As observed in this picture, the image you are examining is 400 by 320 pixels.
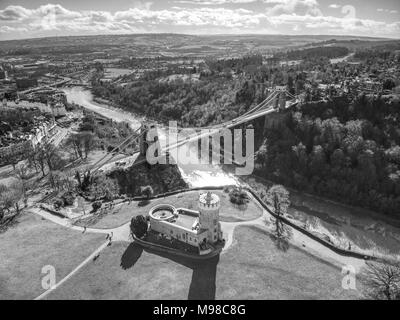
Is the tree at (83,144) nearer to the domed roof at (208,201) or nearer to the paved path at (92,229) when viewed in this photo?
the paved path at (92,229)

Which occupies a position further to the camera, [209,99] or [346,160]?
[209,99]

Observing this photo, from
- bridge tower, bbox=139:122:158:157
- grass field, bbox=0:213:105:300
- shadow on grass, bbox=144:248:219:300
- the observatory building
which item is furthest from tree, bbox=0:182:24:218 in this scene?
shadow on grass, bbox=144:248:219:300

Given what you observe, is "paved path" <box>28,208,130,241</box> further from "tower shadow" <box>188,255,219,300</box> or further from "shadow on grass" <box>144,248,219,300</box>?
"tower shadow" <box>188,255,219,300</box>

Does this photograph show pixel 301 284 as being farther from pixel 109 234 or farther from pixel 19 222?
pixel 19 222

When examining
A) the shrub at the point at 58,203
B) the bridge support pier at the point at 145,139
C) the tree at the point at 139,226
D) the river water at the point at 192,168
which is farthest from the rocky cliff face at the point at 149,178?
the tree at the point at 139,226

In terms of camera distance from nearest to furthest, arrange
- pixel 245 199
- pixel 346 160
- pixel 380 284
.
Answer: pixel 380 284 → pixel 245 199 → pixel 346 160
